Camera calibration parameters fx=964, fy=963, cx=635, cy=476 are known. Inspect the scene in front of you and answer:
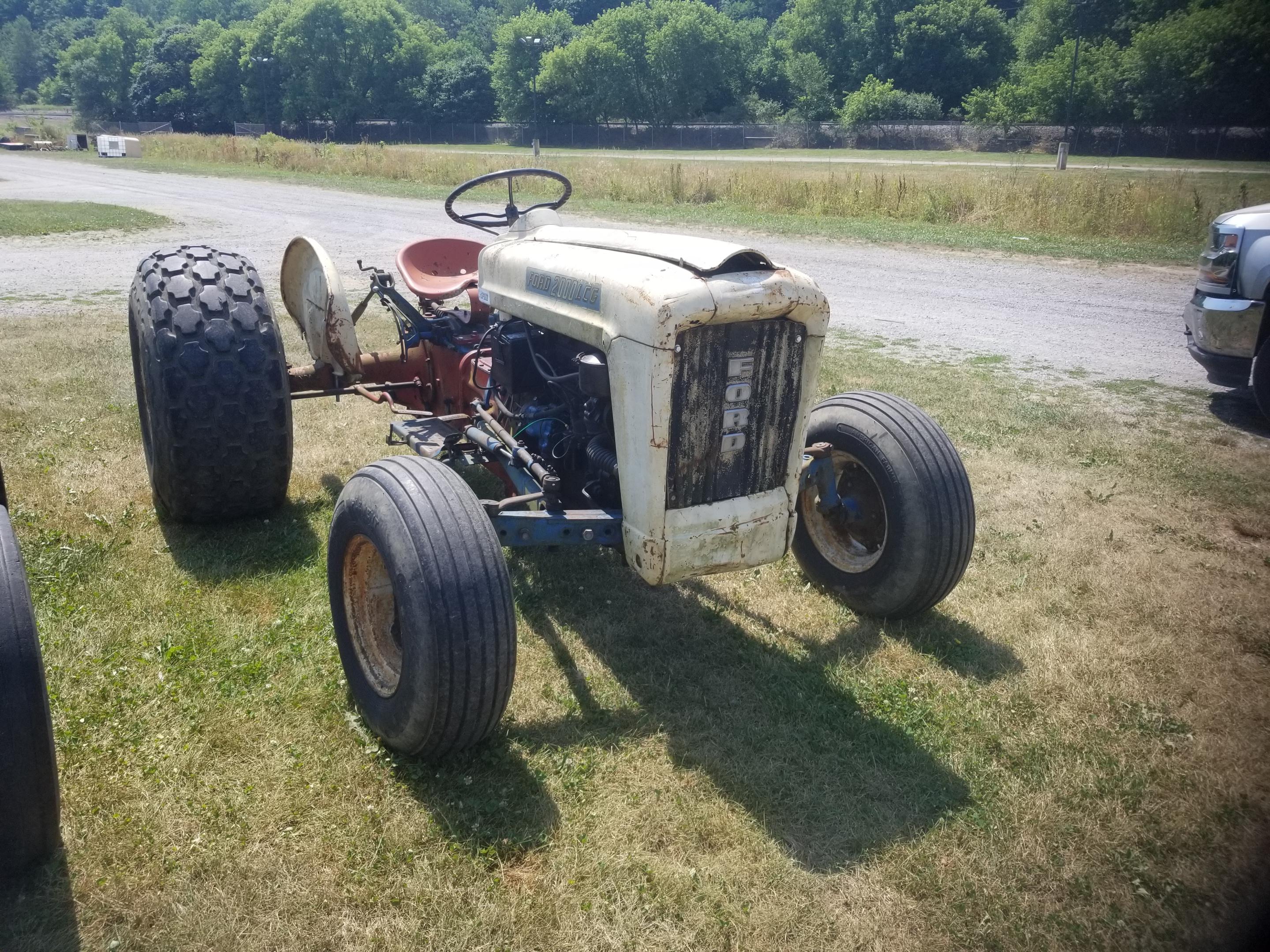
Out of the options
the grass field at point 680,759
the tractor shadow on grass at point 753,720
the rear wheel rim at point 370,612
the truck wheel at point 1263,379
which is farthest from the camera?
the truck wheel at point 1263,379

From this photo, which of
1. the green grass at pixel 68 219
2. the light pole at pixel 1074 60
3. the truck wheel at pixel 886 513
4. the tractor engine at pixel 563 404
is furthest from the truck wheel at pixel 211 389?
the green grass at pixel 68 219

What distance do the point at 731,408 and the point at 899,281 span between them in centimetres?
981

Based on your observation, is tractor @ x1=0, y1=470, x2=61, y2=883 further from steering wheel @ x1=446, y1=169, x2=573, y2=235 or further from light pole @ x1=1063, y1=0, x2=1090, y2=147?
light pole @ x1=1063, y1=0, x2=1090, y2=147

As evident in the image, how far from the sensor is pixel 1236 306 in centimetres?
689

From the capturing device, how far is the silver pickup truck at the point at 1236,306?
6816 mm

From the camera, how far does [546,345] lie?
12.6 feet

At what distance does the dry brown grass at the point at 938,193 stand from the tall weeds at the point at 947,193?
25mm

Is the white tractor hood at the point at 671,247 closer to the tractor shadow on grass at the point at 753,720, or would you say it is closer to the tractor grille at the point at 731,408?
the tractor grille at the point at 731,408

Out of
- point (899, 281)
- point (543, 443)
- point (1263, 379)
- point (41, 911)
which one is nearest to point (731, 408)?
point (543, 443)

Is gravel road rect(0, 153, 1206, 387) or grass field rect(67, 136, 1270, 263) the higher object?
grass field rect(67, 136, 1270, 263)

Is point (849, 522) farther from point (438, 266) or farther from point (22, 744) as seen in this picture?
point (22, 744)

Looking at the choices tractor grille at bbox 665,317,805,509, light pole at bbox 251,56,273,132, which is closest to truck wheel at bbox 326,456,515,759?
tractor grille at bbox 665,317,805,509

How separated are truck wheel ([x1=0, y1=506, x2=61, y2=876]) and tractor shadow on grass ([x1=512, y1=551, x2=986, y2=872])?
1401 mm

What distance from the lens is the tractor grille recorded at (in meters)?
3.09
